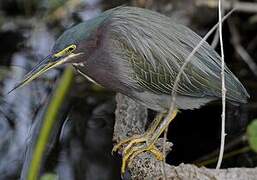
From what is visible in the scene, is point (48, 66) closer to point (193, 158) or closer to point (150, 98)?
point (150, 98)

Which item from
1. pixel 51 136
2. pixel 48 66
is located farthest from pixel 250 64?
pixel 48 66

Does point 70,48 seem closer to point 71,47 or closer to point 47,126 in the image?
point 71,47

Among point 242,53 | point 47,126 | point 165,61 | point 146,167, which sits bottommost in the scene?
point 146,167

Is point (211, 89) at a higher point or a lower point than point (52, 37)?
lower

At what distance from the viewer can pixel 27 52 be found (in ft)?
13.7

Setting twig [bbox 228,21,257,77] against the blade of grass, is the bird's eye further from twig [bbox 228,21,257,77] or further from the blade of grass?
twig [bbox 228,21,257,77]

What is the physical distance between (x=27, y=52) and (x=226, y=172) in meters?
2.14

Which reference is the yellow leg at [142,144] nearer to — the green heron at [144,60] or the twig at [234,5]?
the green heron at [144,60]

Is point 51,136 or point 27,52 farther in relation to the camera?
point 27,52

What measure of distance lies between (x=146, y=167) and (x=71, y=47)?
0.54 m

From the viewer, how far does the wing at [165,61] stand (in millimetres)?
2555

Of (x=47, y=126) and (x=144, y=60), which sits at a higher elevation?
(x=144, y=60)

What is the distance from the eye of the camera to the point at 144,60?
2.55 m

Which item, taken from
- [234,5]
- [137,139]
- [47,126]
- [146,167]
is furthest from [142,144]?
[234,5]
